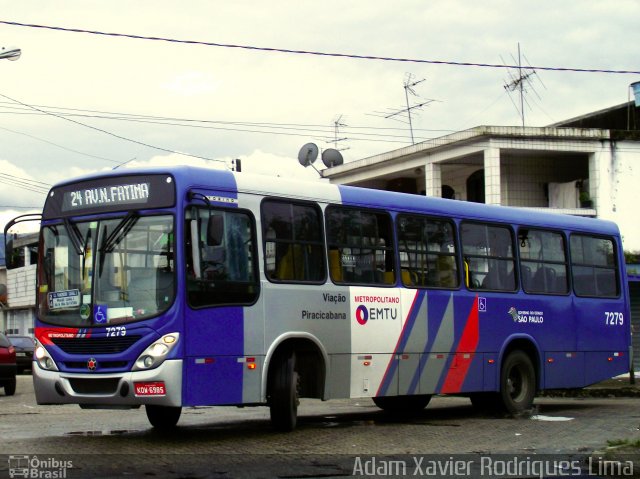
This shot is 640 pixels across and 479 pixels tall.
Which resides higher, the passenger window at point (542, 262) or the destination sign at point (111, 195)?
the destination sign at point (111, 195)

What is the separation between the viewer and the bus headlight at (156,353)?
11156 mm

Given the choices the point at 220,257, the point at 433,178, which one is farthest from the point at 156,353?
the point at 433,178

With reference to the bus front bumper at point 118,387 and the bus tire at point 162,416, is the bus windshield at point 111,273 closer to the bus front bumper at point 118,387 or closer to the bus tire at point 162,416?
the bus front bumper at point 118,387

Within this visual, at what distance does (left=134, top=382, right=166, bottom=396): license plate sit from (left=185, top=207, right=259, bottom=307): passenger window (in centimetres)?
98

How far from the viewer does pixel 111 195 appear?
1200cm

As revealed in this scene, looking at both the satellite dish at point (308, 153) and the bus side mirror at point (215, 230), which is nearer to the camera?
the bus side mirror at point (215, 230)

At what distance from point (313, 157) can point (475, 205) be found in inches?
711

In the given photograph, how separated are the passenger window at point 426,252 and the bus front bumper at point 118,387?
4.52 m

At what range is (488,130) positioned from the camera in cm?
3086

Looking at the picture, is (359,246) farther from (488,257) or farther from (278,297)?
(488,257)

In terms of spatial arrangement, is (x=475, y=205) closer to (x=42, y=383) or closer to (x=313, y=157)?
(x=42, y=383)

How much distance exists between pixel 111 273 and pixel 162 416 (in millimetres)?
2652

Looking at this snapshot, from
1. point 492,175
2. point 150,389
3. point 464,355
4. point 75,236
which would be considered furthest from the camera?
point 492,175

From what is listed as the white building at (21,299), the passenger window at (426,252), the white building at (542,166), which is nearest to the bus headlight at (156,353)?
the passenger window at (426,252)
